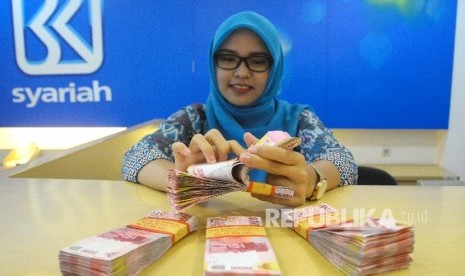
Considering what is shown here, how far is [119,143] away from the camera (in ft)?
5.68

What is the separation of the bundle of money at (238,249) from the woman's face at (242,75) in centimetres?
67

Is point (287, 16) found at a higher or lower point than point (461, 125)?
higher

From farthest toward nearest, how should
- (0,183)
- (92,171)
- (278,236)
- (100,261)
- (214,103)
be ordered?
1. (92,171)
2. (214,103)
3. (0,183)
4. (278,236)
5. (100,261)

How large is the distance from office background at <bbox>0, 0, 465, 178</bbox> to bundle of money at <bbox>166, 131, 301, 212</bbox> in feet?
7.44

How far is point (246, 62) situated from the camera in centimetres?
120

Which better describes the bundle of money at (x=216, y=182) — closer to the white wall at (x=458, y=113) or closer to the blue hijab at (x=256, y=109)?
the blue hijab at (x=256, y=109)

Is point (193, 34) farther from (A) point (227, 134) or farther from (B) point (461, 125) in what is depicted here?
(B) point (461, 125)

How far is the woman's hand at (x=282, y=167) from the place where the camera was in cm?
64

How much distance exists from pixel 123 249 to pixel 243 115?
0.87 m

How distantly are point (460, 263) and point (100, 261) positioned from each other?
18.0 inches

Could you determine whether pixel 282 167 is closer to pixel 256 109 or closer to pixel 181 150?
pixel 181 150

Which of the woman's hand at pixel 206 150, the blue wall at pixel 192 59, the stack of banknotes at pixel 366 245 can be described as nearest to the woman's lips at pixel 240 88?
the woman's hand at pixel 206 150

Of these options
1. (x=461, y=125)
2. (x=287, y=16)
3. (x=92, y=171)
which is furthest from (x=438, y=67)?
(x=92, y=171)

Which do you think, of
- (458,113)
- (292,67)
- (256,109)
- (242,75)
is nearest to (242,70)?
(242,75)
